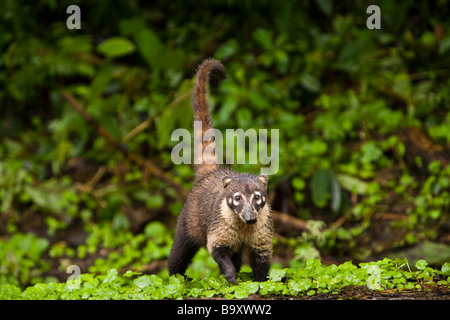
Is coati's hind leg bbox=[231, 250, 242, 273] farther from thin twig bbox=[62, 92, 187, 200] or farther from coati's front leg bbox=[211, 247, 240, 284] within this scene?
thin twig bbox=[62, 92, 187, 200]

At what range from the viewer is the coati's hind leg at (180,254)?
532 cm

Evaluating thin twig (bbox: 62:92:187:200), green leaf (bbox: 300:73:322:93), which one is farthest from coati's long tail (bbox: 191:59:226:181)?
green leaf (bbox: 300:73:322:93)

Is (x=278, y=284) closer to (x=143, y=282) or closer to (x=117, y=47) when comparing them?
(x=143, y=282)

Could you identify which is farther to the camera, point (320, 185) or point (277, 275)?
point (320, 185)

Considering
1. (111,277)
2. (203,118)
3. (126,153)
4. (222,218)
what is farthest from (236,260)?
(126,153)

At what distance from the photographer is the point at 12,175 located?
9289 millimetres

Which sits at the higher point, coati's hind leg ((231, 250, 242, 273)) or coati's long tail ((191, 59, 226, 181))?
coati's long tail ((191, 59, 226, 181))

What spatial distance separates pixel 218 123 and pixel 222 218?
4.11 m

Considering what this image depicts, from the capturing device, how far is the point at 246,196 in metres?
4.68

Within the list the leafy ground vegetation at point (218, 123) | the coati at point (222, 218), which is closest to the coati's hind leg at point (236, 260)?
the coati at point (222, 218)

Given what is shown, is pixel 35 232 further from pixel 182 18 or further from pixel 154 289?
pixel 154 289

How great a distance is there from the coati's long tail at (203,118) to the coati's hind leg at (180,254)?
0.69 metres

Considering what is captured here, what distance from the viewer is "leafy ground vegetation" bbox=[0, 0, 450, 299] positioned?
816cm
